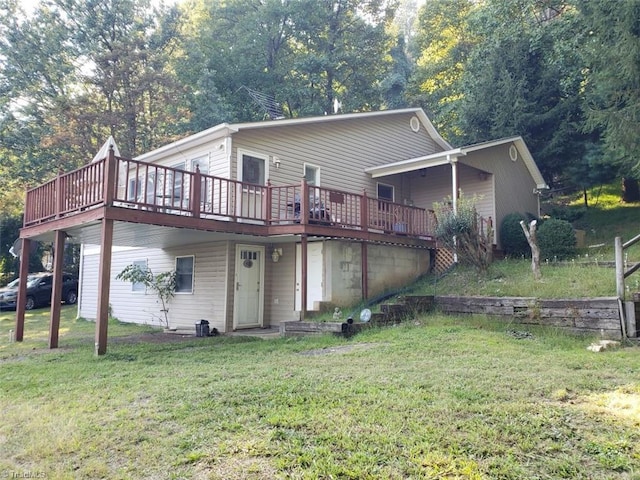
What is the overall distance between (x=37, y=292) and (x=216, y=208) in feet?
43.1

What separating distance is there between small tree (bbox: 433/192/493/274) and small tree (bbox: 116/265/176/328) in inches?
281

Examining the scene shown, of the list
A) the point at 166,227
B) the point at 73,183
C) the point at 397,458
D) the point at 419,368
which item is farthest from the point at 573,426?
the point at 73,183

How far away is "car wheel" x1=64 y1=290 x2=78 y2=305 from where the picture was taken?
67.2 ft

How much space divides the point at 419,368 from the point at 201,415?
2.65 metres

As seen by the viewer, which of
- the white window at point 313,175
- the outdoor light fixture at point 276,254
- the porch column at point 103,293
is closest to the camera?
the porch column at point 103,293

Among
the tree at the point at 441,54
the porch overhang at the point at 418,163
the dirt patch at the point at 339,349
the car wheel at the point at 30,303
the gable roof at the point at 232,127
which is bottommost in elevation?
the dirt patch at the point at 339,349

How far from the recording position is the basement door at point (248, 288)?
439 inches

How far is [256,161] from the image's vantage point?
11.4m

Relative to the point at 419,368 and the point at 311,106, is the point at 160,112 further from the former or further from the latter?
the point at 419,368

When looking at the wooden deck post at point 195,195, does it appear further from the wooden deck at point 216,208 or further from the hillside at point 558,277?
the hillside at point 558,277

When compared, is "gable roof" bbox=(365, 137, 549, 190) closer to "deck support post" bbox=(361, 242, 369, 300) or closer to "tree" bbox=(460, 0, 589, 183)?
"tree" bbox=(460, 0, 589, 183)

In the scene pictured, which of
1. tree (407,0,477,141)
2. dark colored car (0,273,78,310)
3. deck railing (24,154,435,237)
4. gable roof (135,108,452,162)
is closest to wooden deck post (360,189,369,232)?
deck railing (24,154,435,237)

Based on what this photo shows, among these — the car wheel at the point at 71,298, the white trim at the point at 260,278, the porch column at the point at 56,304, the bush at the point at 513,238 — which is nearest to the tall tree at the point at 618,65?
the bush at the point at 513,238

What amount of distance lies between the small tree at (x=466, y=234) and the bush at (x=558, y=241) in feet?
9.64
